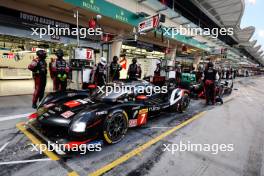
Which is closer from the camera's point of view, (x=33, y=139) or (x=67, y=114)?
(x=67, y=114)

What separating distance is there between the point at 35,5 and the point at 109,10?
2774mm

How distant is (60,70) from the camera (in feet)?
16.8

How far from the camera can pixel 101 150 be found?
2.68 meters

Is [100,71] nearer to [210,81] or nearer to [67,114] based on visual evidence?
[67,114]

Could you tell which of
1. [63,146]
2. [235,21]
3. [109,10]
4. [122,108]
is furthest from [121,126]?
[235,21]

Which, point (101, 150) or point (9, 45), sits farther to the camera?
point (9, 45)

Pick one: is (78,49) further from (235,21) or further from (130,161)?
(235,21)
